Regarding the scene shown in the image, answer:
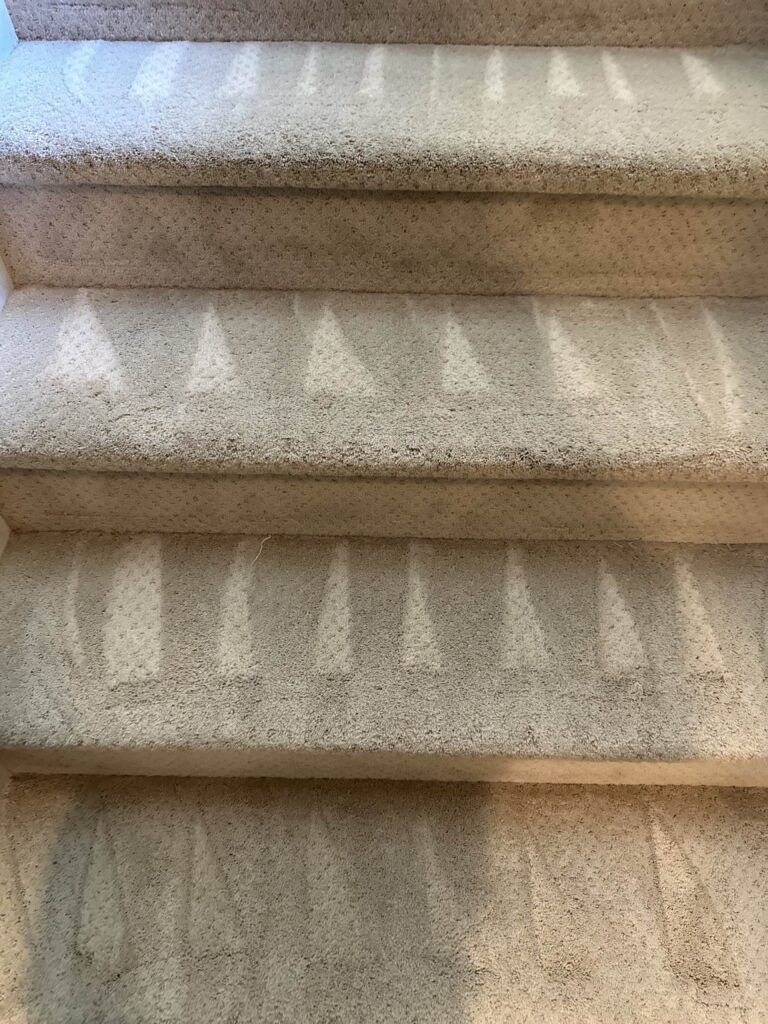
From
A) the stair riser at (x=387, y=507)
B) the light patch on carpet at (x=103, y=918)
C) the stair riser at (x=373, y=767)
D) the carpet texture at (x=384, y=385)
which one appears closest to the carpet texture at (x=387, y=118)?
the carpet texture at (x=384, y=385)

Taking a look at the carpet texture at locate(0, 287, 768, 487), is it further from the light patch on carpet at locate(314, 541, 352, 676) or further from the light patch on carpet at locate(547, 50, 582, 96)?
the light patch on carpet at locate(547, 50, 582, 96)

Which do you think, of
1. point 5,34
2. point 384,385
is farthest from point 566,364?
point 5,34

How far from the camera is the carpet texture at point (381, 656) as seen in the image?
2.65ft

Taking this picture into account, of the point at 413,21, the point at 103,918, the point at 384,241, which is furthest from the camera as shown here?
the point at 413,21

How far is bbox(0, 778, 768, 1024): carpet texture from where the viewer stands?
79 cm

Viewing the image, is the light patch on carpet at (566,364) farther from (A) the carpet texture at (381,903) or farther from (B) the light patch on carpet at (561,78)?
(A) the carpet texture at (381,903)

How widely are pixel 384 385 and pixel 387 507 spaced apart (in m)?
0.16

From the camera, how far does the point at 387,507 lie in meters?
0.91

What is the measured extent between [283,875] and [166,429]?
1.89ft

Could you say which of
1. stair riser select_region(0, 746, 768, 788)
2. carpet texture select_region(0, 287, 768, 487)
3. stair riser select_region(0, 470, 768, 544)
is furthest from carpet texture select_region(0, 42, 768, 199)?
stair riser select_region(0, 746, 768, 788)

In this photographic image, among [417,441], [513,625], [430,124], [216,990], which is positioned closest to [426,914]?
[216,990]

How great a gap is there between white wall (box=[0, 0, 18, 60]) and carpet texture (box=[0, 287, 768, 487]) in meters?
0.38

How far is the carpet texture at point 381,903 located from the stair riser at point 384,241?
71cm

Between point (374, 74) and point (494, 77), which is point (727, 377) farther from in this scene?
point (374, 74)
